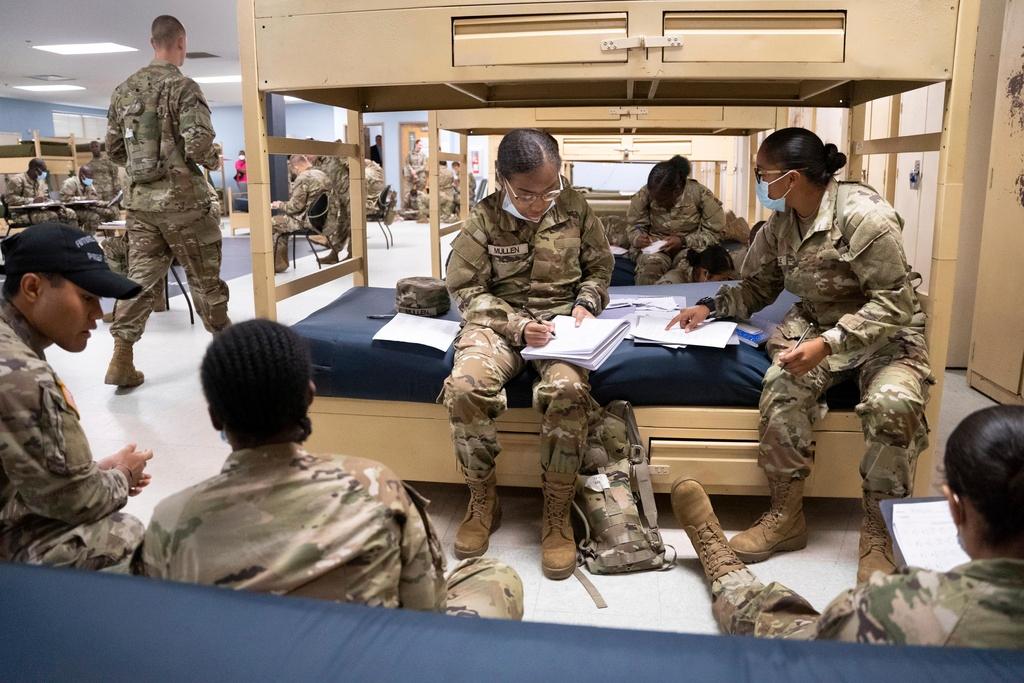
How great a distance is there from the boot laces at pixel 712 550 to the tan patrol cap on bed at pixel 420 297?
1250 millimetres

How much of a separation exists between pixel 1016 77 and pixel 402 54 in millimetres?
2829

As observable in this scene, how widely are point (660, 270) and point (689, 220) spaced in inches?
18.9

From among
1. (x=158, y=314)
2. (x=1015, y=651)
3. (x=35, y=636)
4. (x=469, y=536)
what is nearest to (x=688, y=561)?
(x=469, y=536)

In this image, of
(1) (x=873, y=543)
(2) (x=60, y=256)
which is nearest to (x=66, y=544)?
(2) (x=60, y=256)

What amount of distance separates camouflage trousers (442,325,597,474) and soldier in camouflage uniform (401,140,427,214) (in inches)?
486

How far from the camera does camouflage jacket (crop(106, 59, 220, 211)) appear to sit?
12.8 feet

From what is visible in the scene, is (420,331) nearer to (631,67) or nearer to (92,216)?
(631,67)

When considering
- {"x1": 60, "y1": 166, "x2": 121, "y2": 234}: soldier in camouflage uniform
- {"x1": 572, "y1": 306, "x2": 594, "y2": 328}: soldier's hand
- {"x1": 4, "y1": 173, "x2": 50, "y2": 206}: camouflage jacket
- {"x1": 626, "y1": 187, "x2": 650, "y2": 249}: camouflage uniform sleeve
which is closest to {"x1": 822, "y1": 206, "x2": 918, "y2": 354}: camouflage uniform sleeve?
{"x1": 572, "y1": 306, "x2": 594, "y2": 328}: soldier's hand

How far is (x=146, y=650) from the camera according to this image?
1047mm

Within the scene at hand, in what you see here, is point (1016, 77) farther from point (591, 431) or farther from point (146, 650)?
point (146, 650)

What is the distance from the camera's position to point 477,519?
7.75 feet

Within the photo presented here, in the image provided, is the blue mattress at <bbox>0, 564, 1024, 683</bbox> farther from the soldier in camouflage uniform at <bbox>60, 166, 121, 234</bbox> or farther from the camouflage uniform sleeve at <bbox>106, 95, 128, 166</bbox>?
the soldier in camouflage uniform at <bbox>60, 166, 121, 234</bbox>

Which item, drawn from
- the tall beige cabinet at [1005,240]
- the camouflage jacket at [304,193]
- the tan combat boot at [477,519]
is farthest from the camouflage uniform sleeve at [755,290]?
the camouflage jacket at [304,193]

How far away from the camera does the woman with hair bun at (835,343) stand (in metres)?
2.14
